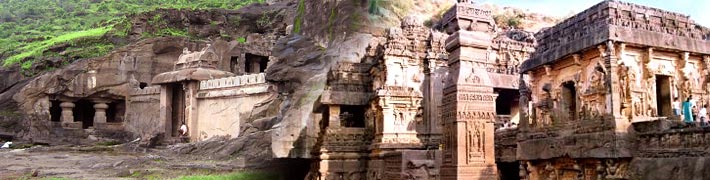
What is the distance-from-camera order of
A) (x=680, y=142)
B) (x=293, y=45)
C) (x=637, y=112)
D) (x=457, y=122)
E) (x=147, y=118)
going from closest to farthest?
(x=457, y=122)
(x=680, y=142)
(x=637, y=112)
(x=293, y=45)
(x=147, y=118)

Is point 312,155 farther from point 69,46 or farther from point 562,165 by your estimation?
point 69,46

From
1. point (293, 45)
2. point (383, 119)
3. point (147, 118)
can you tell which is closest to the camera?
point (383, 119)

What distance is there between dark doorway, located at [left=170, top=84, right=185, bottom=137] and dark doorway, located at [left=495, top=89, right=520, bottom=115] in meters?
14.8

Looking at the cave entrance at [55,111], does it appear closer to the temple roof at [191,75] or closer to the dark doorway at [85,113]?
the dark doorway at [85,113]

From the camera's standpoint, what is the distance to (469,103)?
830cm

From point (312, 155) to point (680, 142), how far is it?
929 cm

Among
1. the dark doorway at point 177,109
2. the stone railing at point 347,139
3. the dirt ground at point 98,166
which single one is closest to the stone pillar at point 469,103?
the stone railing at point 347,139

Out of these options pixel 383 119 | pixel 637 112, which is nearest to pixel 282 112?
pixel 383 119

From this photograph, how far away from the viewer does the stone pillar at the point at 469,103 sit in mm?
8250

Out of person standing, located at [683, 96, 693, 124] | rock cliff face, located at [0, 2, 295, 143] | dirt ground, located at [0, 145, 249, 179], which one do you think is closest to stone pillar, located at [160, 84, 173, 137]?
rock cliff face, located at [0, 2, 295, 143]

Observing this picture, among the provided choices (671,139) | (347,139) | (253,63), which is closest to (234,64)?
(253,63)

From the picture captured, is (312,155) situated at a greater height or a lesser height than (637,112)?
lesser

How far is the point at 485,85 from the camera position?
8.46 m

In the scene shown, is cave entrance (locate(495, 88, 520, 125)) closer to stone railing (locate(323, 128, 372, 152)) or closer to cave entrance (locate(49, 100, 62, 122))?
stone railing (locate(323, 128, 372, 152))
